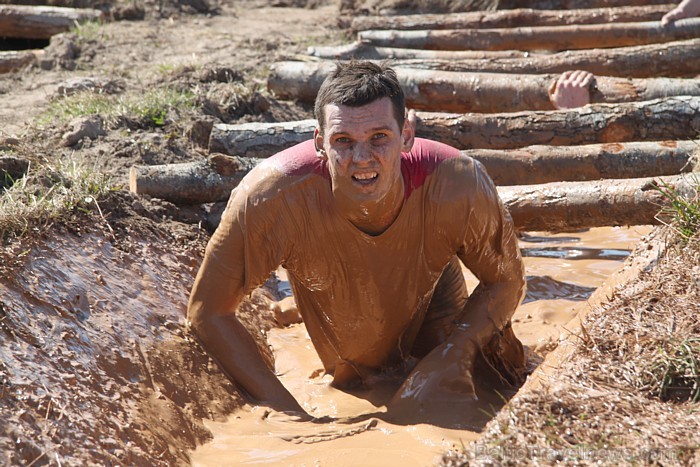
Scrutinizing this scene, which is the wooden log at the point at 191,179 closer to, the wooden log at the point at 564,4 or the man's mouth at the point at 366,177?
the man's mouth at the point at 366,177

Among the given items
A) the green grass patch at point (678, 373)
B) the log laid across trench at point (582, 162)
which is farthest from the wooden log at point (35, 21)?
the green grass patch at point (678, 373)

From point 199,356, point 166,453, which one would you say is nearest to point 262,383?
point 199,356

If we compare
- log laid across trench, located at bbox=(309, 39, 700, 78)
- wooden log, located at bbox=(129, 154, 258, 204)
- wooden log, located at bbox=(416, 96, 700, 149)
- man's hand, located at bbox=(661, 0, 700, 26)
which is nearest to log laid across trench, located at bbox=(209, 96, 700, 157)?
wooden log, located at bbox=(416, 96, 700, 149)

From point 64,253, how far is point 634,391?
105 inches

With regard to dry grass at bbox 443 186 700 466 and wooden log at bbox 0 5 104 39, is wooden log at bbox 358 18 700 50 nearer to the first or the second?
wooden log at bbox 0 5 104 39

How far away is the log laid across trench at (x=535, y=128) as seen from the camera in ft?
20.4

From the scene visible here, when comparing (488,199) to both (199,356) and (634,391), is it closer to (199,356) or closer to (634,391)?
(634,391)

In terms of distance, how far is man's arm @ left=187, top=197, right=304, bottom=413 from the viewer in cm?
404

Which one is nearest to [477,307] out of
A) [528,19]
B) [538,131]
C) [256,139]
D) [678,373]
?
[678,373]

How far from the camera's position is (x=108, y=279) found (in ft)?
14.4

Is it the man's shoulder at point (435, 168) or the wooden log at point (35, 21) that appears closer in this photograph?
the man's shoulder at point (435, 168)

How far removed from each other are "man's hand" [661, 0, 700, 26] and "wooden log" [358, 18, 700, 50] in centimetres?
14

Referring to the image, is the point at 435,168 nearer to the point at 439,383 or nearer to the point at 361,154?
the point at 361,154

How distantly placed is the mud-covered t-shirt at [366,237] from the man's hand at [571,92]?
293 cm
